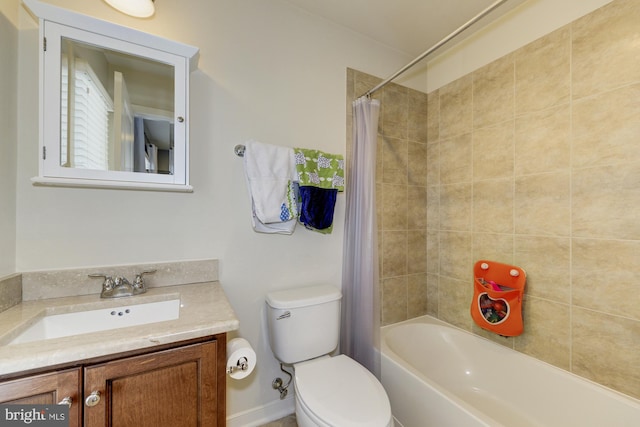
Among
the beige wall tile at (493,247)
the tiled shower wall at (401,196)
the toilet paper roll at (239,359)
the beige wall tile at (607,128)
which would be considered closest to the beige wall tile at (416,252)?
the tiled shower wall at (401,196)

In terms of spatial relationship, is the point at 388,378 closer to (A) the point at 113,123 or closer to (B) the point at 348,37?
(A) the point at 113,123

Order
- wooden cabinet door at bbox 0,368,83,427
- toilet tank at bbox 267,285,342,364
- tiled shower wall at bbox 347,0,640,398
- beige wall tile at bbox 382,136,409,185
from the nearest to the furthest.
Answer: wooden cabinet door at bbox 0,368,83,427
tiled shower wall at bbox 347,0,640,398
toilet tank at bbox 267,285,342,364
beige wall tile at bbox 382,136,409,185

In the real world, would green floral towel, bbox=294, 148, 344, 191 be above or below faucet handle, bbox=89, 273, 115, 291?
above

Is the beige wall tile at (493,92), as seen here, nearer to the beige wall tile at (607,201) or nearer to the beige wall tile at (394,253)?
the beige wall tile at (607,201)

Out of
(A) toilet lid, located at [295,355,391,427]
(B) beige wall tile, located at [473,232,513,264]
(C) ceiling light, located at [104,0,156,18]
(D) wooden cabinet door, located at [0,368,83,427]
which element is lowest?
(A) toilet lid, located at [295,355,391,427]

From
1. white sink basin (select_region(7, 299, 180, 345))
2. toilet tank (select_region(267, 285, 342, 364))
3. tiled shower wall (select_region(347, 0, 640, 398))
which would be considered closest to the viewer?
white sink basin (select_region(7, 299, 180, 345))

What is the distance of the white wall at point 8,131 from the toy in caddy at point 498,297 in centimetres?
233

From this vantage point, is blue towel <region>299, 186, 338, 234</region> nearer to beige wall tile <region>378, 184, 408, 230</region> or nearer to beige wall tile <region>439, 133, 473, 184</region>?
beige wall tile <region>378, 184, 408, 230</region>

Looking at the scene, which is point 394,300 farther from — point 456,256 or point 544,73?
point 544,73

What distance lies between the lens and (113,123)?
108 cm

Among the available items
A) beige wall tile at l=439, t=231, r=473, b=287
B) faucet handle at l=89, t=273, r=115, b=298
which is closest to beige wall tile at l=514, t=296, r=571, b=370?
beige wall tile at l=439, t=231, r=473, b=287

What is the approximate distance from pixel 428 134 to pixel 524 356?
1637mm

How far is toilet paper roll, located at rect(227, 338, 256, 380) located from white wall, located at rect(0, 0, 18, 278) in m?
0.90

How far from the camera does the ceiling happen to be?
154 cm
